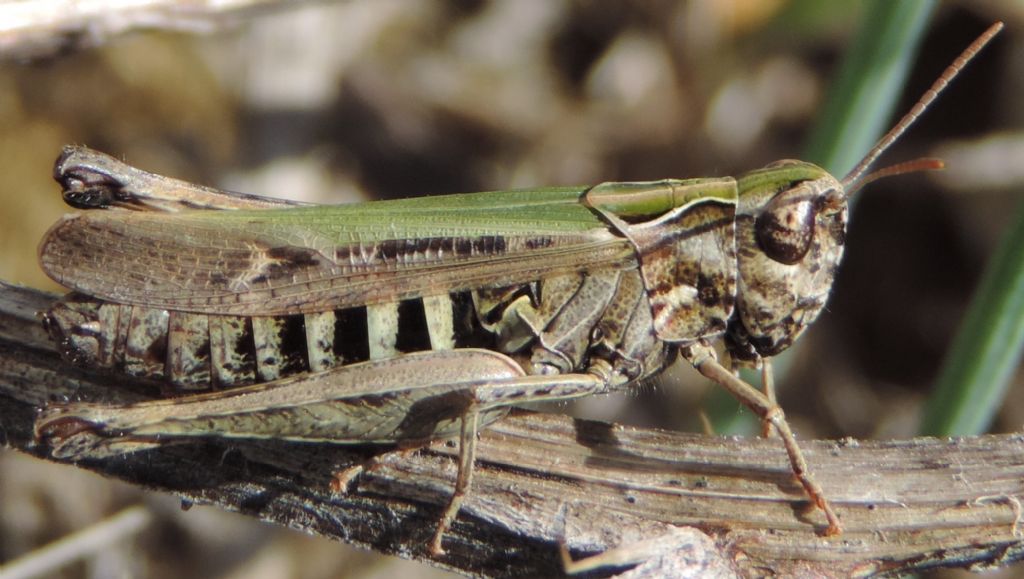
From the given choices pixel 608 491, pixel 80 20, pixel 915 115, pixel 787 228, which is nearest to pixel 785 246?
pixel 787 228

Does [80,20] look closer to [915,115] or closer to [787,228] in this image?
[787,228]

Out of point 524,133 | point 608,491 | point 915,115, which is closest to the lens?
point 608,491

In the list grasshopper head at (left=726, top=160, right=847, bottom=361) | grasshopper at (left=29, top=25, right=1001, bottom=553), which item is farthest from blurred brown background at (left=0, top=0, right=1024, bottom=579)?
grasshopper head at (left=726, top=160, right=847, bottom=361)

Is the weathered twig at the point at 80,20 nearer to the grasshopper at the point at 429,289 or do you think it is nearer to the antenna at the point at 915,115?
the grasshopper at the point at 429,289

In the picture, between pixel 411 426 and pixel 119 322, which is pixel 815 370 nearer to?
pixel 411 426

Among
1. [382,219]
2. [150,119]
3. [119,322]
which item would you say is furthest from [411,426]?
[150,119]

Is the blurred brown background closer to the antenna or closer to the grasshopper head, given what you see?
the antenna

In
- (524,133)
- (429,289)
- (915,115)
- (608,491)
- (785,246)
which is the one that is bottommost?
(608,491)
